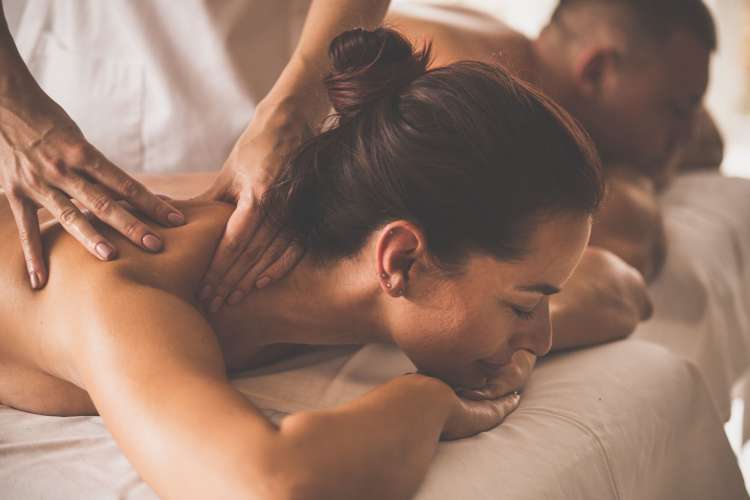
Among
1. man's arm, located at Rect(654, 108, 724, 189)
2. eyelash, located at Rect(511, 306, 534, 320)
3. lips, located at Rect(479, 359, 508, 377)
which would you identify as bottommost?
man's arm, located at Rect(654, 108, 724, 189)

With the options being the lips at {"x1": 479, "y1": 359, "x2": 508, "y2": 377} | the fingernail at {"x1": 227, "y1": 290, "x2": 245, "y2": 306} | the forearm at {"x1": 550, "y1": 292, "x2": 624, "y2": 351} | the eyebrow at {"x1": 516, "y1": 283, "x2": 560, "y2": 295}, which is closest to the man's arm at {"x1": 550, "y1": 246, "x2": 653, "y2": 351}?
the forearm at {"x1": 550, "y1": 292, "x2": 624, "y2": 351}

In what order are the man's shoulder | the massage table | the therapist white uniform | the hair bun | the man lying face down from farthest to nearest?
the man lying face down, the man's shoulder, the therapist white uniform, the hair bun, the massage table

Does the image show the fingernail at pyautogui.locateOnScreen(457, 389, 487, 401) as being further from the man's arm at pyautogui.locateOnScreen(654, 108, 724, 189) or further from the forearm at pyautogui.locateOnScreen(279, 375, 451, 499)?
the man's arm at pyautogui.locateOnScreen(654, 108, 724, 189)

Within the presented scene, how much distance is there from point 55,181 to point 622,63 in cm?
160

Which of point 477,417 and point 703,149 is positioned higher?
point 477,417

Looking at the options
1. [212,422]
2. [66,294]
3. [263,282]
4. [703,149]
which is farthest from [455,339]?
[703,149]

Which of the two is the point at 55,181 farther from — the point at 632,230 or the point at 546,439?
the point at 632,230

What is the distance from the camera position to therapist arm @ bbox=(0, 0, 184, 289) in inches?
47.8

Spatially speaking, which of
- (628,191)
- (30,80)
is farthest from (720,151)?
(30,80)

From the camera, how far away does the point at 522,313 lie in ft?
4.12

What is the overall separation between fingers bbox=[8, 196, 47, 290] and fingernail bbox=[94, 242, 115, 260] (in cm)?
9

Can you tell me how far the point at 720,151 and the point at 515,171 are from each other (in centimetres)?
205

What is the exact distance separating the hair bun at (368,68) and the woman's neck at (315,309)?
22 cm

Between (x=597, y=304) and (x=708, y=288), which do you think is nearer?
(x=597, y=304)
